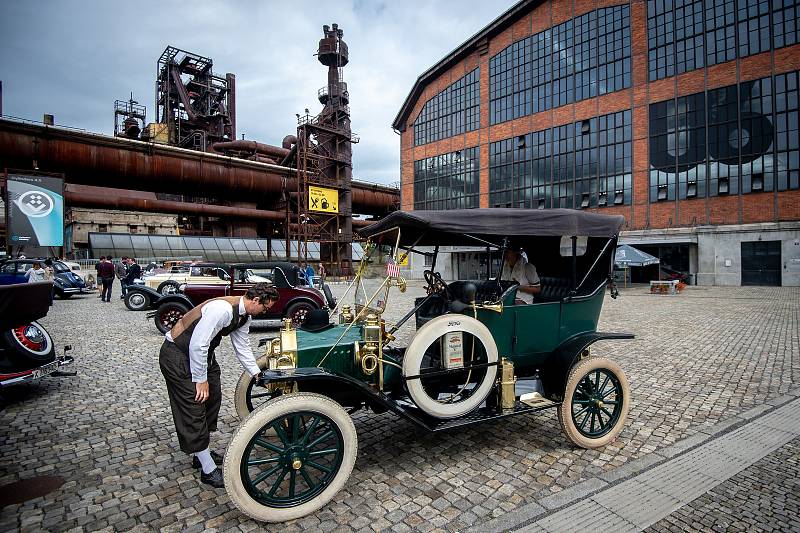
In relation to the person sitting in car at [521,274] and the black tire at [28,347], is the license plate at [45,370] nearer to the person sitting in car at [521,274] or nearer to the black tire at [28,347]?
the black tire at [28,347]

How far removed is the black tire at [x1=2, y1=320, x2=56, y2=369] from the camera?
16.6ft

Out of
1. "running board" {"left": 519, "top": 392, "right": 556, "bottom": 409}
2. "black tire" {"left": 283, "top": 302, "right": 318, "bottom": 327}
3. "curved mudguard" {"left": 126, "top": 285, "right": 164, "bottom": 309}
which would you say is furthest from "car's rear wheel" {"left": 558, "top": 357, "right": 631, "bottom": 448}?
"curved mudguard" {"left": 126, "top": 285, "right": 164, "bottom": 309}

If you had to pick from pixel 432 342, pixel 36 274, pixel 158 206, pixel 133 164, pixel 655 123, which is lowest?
pixel 432 342

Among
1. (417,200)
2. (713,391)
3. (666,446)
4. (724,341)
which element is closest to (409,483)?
(666,446)

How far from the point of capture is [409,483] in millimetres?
3295

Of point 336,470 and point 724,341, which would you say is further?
point 724,341

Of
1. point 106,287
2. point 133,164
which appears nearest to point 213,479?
point 106,287

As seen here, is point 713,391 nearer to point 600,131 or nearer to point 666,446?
point 666,446

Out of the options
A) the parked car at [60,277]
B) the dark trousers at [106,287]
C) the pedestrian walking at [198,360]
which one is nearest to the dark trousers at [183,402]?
the pedestrian walking at [198,360]

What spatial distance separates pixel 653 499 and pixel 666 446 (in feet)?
3.65

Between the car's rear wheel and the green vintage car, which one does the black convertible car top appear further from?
the car's rear wheel

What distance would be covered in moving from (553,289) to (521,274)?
1.87ft

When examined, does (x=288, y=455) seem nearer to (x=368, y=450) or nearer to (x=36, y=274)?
(x=368, y=450)

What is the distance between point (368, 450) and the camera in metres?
3.88
